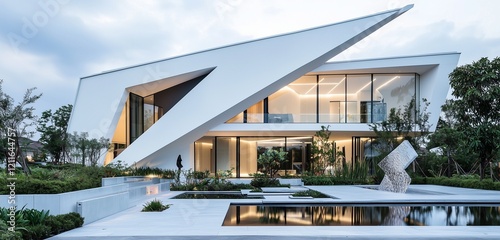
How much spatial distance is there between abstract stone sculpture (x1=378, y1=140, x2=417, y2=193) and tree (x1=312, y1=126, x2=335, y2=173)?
17.8ft

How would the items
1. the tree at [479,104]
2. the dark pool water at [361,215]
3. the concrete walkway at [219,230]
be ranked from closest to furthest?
the concrete walkway at [219,230], the dark pool water at [361,215], the tree at [479,104]

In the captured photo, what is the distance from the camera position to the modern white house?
61.3 ft

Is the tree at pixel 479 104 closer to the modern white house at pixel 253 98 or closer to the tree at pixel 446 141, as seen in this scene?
the tree at pixel 446 141

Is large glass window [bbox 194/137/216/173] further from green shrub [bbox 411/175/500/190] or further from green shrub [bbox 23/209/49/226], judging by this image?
green shrub [bbox 23/209/49/226]

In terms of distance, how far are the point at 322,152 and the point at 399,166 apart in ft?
20.3

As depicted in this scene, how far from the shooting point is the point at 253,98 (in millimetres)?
19641

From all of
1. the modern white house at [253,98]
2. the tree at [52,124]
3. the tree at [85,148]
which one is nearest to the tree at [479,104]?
the modern white house at [253,98]

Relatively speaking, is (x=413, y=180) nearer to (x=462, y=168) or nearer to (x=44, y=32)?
(x=462, y=168)

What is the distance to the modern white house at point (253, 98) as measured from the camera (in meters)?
18.7

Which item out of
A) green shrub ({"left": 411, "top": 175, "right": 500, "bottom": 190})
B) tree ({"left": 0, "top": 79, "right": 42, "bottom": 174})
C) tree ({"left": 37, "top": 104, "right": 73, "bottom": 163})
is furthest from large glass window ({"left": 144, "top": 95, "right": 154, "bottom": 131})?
green shrub ({"left": 411, "top": 175, "right": 500, "bottom": 190})

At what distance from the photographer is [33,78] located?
1195cm


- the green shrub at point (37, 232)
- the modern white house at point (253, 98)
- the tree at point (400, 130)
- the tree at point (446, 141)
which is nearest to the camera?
the green shrub at point (37, 232)

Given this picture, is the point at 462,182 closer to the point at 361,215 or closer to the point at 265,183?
the point at 265,183

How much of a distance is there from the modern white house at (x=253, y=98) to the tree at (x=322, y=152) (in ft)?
2.93
